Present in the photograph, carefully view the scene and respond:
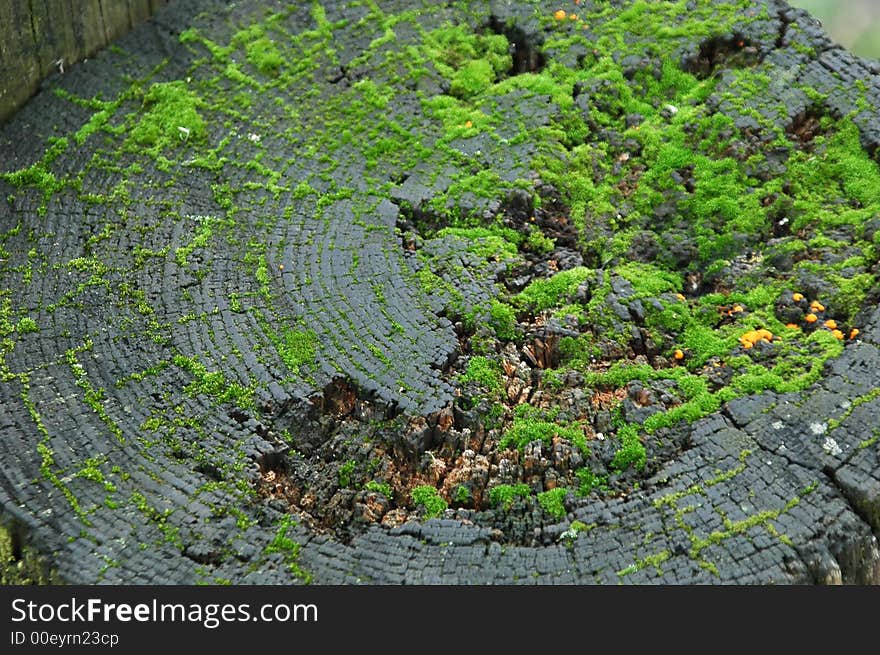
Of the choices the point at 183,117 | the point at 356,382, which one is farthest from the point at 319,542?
the point at 183,117

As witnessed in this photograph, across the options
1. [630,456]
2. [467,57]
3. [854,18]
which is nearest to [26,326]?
[630,456]

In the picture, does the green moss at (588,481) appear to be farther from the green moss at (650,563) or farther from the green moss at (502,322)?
the green moss at (502,322)

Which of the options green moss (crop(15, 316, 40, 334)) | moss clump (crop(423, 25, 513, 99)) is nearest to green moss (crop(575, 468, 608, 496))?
green moss (crop(15, 316, 40, 334))

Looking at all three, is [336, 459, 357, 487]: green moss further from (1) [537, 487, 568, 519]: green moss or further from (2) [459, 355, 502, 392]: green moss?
(1) [537, 487, 568, 519]: green moss

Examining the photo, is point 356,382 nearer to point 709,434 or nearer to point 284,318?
point 284,318

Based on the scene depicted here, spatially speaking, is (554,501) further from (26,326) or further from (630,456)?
(26,326)

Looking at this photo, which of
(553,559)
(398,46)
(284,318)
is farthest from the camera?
(398,46)
